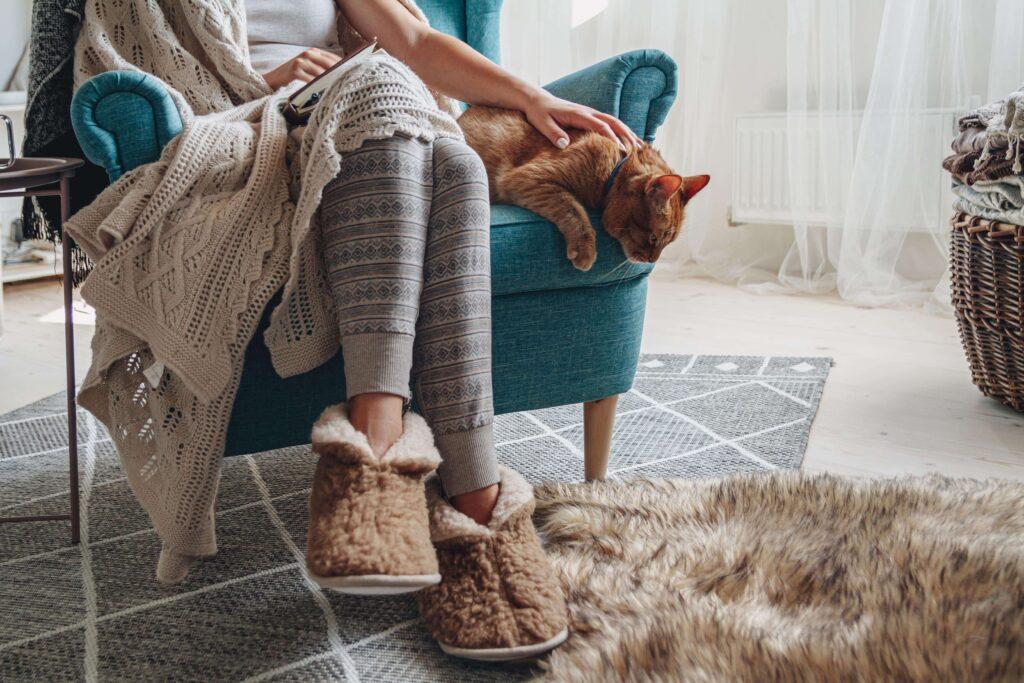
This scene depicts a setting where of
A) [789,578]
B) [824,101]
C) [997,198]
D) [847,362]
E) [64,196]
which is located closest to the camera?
[789,578]

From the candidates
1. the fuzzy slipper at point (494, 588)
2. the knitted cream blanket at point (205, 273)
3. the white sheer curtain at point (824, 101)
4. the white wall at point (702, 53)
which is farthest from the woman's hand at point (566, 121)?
the white wall at point (702, 53)

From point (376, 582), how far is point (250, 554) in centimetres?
46

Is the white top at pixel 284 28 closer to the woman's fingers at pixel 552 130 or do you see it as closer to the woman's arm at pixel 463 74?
the woman's arm at pixel 463 74

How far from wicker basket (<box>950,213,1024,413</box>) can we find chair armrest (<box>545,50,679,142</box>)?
65 cm

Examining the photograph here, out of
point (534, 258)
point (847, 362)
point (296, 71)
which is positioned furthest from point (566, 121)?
point (847, 362)

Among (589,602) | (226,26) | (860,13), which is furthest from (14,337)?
(860,13)

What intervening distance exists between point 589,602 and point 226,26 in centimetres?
94

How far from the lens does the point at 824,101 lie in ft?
9.37

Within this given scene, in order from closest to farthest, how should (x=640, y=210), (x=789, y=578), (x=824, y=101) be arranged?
(x=789, y=578), (x=640, y=210), (x=824, y=101)

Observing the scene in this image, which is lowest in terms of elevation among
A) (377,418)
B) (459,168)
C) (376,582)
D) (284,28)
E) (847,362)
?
(847,362)

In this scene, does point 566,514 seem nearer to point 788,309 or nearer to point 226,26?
point 226,26

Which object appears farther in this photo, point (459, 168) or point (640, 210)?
point (640, 210)

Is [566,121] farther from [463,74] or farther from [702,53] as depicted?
[702,53]

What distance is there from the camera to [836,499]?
126 centimetres
